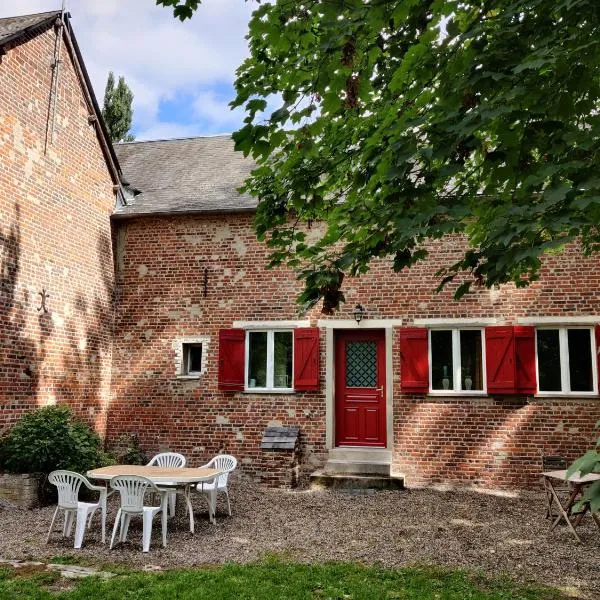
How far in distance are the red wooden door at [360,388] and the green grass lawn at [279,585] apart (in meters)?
5.11

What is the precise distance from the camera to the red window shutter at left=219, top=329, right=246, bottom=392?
429 inches

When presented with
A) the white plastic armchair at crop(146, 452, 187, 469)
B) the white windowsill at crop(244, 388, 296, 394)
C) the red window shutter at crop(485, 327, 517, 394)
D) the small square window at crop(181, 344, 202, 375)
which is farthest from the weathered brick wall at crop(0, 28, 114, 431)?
the red window shutter at crop(485, 327, 517, 394)

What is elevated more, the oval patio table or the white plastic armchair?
the oval patio table

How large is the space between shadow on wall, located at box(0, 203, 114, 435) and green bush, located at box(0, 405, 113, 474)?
1.33ft

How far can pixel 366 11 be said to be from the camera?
339 cm

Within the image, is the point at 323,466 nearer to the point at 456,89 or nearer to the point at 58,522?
the point at 58,522

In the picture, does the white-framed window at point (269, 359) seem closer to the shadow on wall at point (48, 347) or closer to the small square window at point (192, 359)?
the small square window at point (192, 359)

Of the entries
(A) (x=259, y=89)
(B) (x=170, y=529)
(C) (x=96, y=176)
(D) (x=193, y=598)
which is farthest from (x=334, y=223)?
(C) (x=96, y=176)

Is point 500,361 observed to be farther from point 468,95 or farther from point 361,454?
point 468,95

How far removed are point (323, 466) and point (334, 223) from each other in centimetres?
591

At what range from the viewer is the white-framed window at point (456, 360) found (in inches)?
400

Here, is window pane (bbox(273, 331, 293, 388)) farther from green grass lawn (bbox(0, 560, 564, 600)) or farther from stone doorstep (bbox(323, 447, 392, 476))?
green grass lawn (bbox(0, 560, 564, 600))

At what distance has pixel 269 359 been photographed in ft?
36.1

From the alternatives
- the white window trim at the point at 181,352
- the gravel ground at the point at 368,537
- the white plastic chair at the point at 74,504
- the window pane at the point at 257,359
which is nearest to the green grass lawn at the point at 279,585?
the gravel ground at the point at 368,537
